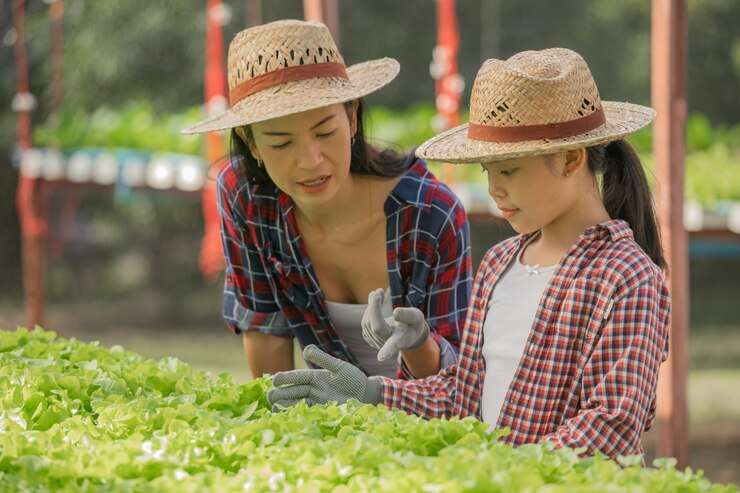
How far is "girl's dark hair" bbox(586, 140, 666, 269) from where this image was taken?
8.63 ft

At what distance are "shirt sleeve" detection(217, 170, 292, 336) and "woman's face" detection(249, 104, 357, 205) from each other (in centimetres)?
35

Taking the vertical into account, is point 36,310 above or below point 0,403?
below

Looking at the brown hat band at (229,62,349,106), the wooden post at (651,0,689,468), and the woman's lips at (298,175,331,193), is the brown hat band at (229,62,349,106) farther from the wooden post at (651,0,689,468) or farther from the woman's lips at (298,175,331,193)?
the wooden post at (651,0,689,468)

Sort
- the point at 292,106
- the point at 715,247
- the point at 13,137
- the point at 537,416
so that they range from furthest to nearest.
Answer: the point at 13,137 → the point at 715,247 → the point at 292,106 → the point at 537,416

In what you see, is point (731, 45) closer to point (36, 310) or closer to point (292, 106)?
point (36, 310)

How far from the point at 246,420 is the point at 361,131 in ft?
3.18

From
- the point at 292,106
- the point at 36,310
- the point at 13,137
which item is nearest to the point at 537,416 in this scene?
the point at 292,106

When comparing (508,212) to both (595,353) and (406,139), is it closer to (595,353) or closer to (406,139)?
(595,353)

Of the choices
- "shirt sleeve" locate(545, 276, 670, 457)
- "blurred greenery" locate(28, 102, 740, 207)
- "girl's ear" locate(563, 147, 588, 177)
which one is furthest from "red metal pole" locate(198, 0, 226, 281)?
"shirt sleeve" locate(545, 276, 670, 457)

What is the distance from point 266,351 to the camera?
3.46m

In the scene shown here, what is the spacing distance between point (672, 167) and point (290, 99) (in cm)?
312

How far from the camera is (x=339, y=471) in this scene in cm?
194

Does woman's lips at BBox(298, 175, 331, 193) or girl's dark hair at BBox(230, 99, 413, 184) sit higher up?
girl's dark hair at BBox(230, 99, 413, 184)

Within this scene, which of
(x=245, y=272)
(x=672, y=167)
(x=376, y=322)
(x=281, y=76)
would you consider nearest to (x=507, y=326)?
(x=376, y=322)
